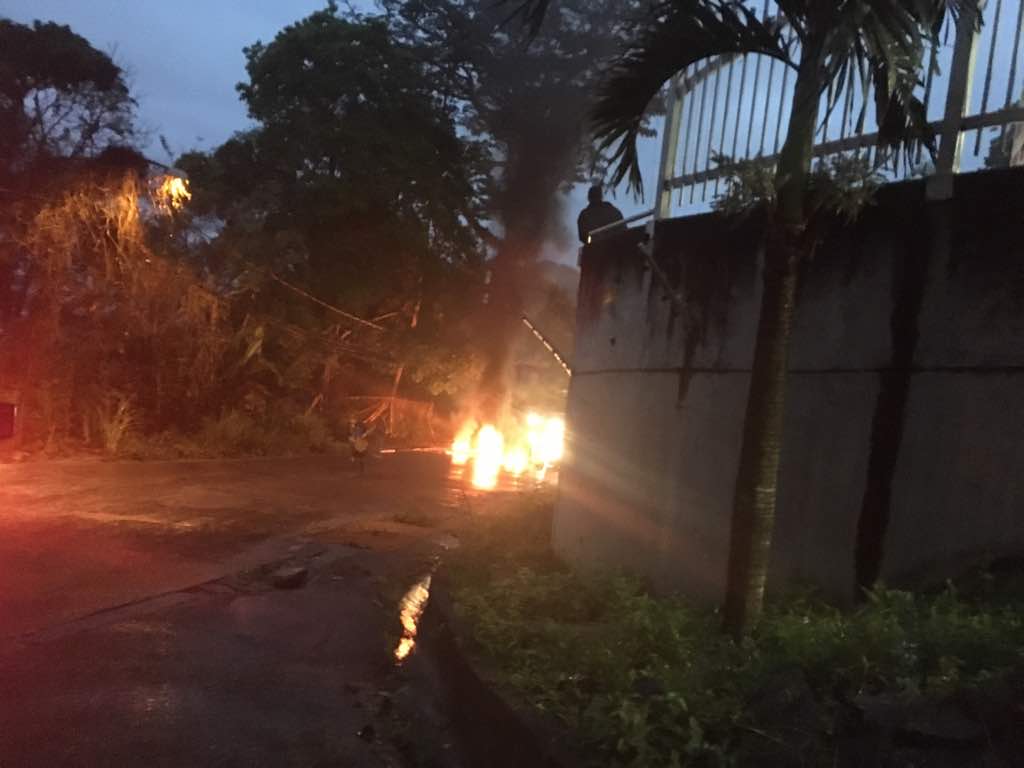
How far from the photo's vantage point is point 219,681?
5.44 meters

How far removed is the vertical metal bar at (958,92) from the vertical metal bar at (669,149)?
264 cm

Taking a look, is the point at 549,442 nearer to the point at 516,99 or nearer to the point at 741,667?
the point at 516,99

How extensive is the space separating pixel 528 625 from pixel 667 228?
357 cm

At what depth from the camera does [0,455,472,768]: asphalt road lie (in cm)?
453

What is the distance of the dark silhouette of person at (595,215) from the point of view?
9.24m

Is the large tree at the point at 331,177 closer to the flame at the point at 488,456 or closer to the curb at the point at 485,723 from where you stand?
the flame at the point at 488,456

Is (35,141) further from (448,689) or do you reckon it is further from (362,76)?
(448,689)

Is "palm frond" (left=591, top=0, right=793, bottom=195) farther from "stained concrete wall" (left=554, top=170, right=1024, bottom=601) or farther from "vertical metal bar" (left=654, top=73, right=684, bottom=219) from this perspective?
"vertical metal bar" (left=654, top=73, right=684, bottom=219)

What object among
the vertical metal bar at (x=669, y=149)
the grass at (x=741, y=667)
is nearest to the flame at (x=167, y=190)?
the vertical metal bar at (x=669, y=149)

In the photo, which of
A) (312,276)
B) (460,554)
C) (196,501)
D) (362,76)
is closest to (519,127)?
(362,76)

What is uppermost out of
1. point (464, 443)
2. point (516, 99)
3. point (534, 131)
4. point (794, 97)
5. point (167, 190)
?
point (516, 99)

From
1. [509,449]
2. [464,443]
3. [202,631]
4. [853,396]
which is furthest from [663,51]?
[464,443]

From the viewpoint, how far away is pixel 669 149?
7.74 metres

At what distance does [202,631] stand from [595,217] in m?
5.63
